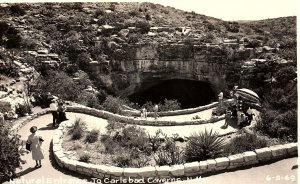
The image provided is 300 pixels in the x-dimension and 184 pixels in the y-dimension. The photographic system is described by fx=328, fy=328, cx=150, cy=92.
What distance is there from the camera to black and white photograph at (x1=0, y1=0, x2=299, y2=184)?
1034cm

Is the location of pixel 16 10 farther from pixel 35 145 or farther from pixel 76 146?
pixel 35 145

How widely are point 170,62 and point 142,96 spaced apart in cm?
414

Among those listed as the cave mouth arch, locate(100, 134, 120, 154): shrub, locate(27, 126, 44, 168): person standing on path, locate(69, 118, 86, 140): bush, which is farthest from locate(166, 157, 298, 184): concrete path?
the cave mouth arch

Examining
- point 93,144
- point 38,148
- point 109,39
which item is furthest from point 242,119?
point 109,39

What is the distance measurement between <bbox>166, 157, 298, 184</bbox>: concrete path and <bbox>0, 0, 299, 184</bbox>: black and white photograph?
30 mm

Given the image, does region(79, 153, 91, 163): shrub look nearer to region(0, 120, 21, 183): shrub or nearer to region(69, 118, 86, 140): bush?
region(0, 120, 21, 183): shrub

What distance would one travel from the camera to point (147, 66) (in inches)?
1118

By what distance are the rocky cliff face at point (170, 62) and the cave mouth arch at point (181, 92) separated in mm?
1614

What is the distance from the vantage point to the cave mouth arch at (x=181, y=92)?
29938 mm

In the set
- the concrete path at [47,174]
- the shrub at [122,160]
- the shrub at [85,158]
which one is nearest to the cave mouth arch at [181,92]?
the concrete path at [47,174]

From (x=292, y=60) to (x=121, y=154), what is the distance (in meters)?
18.5

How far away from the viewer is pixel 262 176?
9.67 m

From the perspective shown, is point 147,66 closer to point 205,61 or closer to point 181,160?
point 205,61

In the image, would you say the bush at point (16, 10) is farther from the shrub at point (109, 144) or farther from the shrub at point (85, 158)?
the shrub at point (85, 158)
